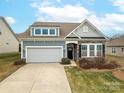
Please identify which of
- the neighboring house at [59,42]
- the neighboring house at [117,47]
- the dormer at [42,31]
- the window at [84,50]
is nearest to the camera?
the neighboring house at [59,42]

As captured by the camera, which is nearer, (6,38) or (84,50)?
(84,50)

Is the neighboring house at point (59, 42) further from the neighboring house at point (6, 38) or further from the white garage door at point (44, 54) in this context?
the neighboring house at point (6, 38)

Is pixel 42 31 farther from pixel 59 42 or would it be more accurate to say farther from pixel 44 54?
pixel 44 54

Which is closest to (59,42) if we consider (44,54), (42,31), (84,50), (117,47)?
(44,54)

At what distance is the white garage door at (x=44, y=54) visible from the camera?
32.0m

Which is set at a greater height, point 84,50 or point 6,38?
point 6,38

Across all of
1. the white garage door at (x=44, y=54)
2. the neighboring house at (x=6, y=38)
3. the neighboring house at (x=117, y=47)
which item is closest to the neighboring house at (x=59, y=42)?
the white garage door at (x=44, y=54)

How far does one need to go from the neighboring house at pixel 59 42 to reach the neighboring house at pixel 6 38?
15.0 meters

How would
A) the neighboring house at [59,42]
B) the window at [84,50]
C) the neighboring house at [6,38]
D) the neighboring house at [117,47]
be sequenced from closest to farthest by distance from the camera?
the neighboring house at [59,42] < the window at [84,50] < the neighboring house at [6,38] < the neighboring house at [117,47]

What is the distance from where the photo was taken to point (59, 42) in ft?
106

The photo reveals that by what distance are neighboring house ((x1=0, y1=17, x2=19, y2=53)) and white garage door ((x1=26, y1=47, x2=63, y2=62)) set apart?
16841 millimetres

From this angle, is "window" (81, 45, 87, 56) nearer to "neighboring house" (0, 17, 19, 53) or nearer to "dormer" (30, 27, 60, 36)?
"dormer" (30, 27, 60, 36)

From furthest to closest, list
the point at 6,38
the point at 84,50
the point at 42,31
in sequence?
the point at 6,38 → the point at 84,50 → the point at 42,31

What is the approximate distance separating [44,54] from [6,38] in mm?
Answer: 19135
